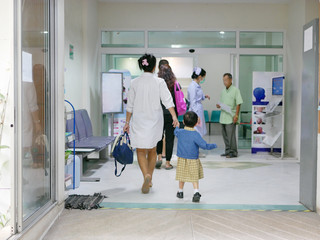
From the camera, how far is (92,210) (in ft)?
13.1

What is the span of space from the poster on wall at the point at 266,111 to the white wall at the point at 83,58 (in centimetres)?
324

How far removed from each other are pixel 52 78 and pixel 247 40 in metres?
5.87

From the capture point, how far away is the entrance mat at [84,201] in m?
4.04

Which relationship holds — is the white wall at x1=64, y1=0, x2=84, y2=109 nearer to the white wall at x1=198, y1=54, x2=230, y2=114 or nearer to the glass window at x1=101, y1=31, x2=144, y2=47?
the glass window at x1=101, y1=31, x2=144, y2=47

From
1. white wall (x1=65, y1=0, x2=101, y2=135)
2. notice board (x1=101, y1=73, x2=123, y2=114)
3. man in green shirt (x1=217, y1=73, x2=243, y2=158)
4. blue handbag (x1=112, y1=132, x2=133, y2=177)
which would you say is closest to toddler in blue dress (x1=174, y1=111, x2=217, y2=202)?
blue handbag (x1=112, y1=132, x2=133, y2=177)

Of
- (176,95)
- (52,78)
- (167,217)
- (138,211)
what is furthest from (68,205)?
(176,95)

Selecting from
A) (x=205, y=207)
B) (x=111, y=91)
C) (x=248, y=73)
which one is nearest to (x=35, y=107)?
(x=205, y=207)

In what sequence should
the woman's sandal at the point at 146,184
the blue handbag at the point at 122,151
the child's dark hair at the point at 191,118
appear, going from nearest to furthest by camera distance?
the child's dark hair at the point at 191,118
the woman's sandal at the point at 146,184
the blue handbag at the point at 122,151

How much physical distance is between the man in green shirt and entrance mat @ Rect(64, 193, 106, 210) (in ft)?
12.7

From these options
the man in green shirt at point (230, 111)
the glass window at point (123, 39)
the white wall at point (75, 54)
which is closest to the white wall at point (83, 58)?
the white wall at point (75, 54)

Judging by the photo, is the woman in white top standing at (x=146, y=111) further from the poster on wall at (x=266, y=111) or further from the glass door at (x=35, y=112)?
the poster on wall at (x=266, y=111)

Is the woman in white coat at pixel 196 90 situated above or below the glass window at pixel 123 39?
below

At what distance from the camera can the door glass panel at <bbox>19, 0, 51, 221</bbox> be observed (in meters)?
2.97

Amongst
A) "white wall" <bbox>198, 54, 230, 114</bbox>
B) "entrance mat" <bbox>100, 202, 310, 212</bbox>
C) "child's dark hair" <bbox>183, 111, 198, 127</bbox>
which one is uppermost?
"white wall" <bbox>198, 54, 230, 114</bbox>
